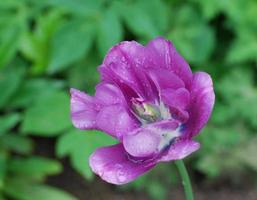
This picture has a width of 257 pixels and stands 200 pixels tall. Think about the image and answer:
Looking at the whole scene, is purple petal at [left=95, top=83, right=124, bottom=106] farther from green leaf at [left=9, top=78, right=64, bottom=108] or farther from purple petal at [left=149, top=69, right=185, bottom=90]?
green leaf at [left=9, top=78, right=64, bottom=108]

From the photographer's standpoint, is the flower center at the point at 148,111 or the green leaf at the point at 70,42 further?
the green leaf at the point at 70,42

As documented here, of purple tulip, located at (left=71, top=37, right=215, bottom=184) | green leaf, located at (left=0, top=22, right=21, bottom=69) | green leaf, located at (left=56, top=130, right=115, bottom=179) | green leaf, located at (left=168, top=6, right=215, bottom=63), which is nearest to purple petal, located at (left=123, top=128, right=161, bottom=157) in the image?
purple tulip, located at (left=71, top=37, right=215, bottom=184)

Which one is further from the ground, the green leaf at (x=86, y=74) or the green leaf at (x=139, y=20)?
the green leaf at (x=139, y=20)

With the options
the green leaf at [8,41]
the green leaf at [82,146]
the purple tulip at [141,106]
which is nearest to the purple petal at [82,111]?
the purple tulip at [141,106]

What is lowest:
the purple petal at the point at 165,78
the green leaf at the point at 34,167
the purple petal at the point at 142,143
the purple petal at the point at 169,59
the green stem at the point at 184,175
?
the green leaf at the point at 34,167

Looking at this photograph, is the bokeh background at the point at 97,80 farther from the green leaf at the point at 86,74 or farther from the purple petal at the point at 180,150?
the purple petal at the point at 180,150

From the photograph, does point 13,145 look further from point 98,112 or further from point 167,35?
point 98,112

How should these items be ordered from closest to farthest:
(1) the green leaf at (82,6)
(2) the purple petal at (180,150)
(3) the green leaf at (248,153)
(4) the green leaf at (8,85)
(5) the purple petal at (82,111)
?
(2) the purple petal at (180,150) < (5) the purple petal at (82,111) < (1) the green leaf at (82,6) < (4) the green leaf at (8,85) < (3) the green leaf at (248,153)
